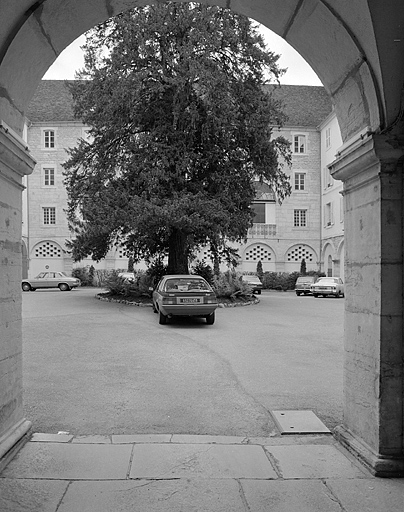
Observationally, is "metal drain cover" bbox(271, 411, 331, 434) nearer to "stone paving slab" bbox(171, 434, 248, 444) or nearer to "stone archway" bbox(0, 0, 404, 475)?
"stone archway" bbox(0, 0, 404, 475)

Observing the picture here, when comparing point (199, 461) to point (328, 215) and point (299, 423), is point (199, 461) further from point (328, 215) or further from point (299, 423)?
point (328, 215)

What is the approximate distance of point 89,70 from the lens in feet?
73.6

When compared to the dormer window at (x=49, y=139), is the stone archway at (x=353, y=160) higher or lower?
lower

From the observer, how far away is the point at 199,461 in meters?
4.26

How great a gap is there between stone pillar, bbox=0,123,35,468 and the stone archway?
0.04 ft

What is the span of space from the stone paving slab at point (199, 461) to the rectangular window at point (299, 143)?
41900mm

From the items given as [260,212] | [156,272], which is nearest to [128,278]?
[156,272]

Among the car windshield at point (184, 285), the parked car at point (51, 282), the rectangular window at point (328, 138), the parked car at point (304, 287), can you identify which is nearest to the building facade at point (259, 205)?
the rectangular window at point (328, 138)

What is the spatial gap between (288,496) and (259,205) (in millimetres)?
42185

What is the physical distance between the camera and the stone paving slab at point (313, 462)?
3.99 meters

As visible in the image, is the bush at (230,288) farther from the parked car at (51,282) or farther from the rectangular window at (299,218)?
the rectangular window at (299,218)

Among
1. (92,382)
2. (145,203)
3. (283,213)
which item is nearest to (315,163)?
(283,213)

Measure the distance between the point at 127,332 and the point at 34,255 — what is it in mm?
33008

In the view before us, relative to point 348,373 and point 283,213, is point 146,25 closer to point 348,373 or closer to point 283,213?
point 348,373
